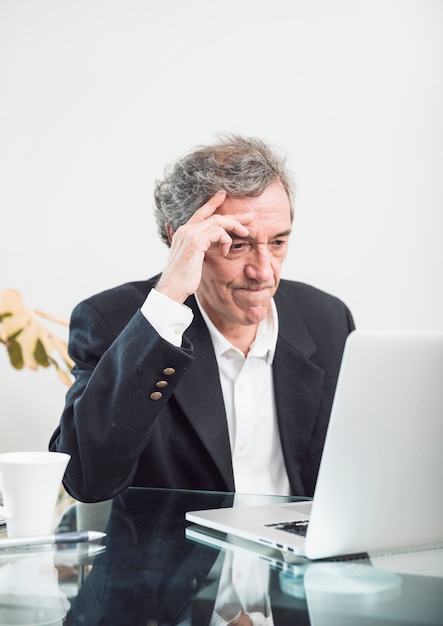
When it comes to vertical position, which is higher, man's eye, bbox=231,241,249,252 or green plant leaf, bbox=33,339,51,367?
man's eye, bbox=231,241,249,252

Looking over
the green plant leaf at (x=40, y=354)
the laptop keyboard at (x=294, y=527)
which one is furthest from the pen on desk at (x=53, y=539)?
the green plant leaf at (x=40, y=354)

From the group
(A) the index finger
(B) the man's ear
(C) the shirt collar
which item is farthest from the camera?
(B) the man's ear

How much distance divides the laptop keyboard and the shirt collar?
751 mm

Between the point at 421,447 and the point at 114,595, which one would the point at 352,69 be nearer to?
the point at 421,447

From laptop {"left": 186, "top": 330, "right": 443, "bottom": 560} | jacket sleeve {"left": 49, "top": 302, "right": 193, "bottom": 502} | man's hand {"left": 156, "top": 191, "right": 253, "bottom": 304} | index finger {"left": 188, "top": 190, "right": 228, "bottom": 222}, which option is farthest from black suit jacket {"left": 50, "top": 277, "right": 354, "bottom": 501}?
laptop {"left": 186, "top": 330, "right": 443, "bottom": 560}

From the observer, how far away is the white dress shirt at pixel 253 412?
6.09 feet

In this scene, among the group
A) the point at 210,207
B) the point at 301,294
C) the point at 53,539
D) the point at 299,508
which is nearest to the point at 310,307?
the point at 301,294

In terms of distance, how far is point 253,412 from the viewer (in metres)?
1.89

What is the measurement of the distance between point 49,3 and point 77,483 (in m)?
2.32

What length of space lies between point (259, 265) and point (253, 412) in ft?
1.07

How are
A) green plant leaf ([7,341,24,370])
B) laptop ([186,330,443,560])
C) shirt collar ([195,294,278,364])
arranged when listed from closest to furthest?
laptop ([186,330,443,560]) → shirt collar ([195,294,278,364]) → green plant leaf ([7,341,24,370])

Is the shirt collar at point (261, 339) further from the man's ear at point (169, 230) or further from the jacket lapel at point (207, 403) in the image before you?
the man's ear at point (169, 230)

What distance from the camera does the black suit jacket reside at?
1.54 metres

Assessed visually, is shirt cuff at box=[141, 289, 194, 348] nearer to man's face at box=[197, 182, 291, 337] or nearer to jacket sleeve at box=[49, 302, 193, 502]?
jacket sleeve at box=[49, 302, 193, 502]
